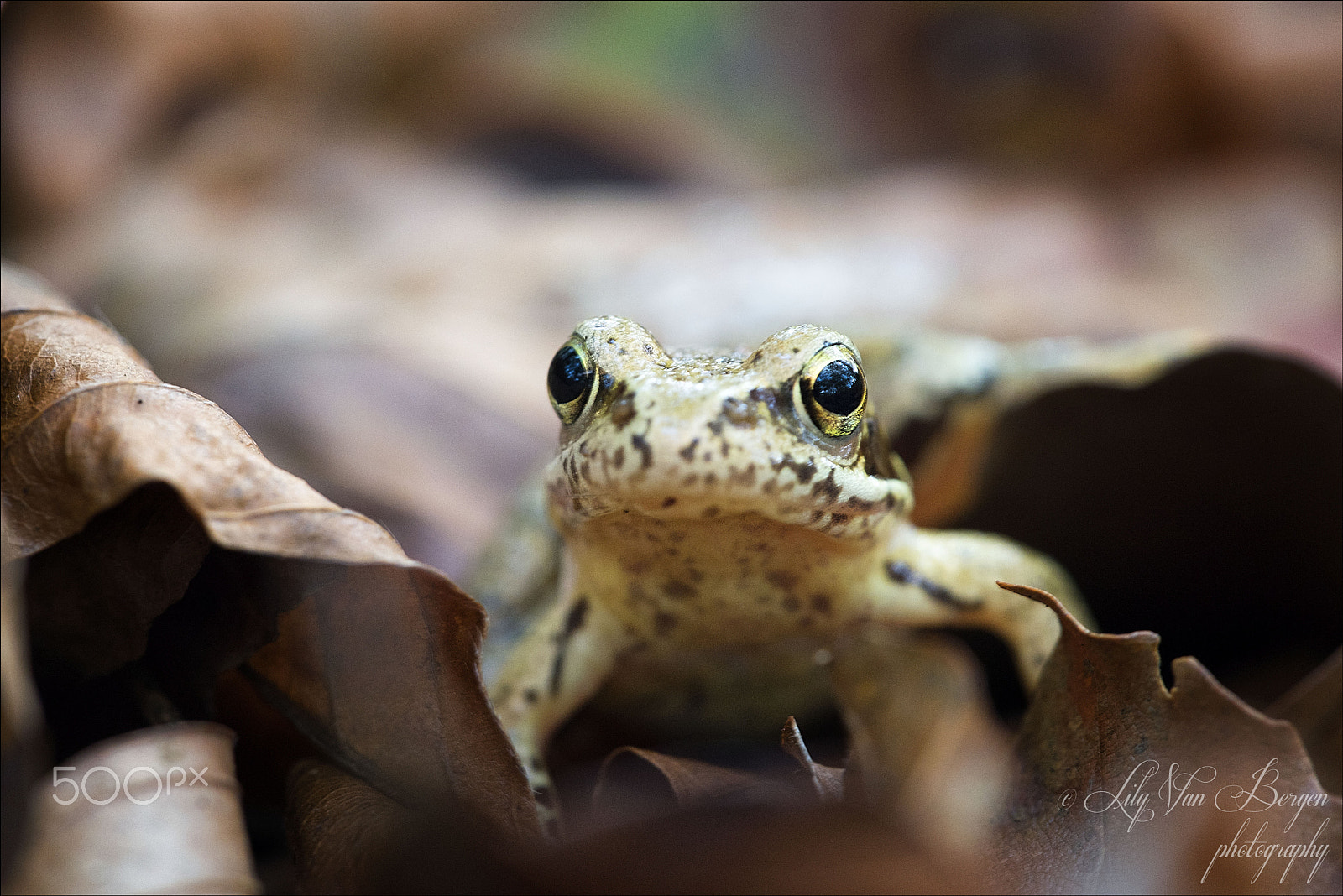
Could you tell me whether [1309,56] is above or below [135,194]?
above

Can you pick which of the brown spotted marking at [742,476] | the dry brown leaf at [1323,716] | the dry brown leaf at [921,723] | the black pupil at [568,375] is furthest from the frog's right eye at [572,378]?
the dry brown leaf at [1323,716]

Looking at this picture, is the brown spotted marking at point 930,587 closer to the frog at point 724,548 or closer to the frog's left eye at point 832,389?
the frog at point 724,548

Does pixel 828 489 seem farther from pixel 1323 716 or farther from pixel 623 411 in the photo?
pixel 1323 716

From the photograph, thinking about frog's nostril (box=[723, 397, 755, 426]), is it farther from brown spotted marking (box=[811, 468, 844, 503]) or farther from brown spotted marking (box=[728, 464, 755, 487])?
brown spotted marking (box=[811, 468, 844, 503])

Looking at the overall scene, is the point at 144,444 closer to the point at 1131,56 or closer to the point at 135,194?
the point at 135,194

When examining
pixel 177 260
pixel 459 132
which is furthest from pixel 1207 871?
pixel 459 132
